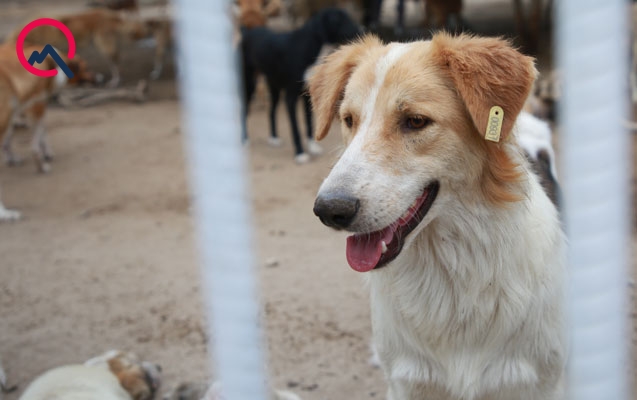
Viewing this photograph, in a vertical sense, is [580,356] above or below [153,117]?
above

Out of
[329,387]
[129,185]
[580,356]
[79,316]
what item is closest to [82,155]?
[129,185]

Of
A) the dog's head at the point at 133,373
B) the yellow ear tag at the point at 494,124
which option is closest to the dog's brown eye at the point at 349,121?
the yellow ear tag at the point at 494,124

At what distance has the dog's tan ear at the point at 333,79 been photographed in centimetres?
241

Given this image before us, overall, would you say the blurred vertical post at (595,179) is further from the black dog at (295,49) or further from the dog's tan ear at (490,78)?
the black dog at (295,49)

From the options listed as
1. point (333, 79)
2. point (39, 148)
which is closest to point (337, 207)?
point (333, 79)

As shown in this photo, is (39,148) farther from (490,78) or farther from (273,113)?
(490,78)

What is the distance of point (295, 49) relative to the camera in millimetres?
6996

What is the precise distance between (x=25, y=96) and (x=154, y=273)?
3046 mm

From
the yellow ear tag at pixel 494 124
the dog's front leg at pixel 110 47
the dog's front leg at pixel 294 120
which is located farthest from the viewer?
the dog's front leg at pixel 110 47

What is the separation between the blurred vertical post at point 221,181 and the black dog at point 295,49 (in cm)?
590

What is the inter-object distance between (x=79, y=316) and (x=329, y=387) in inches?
69.9

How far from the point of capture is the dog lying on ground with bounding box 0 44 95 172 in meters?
6.36

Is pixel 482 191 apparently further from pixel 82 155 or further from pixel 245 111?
pixel 82 155

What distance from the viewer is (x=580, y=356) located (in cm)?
100
